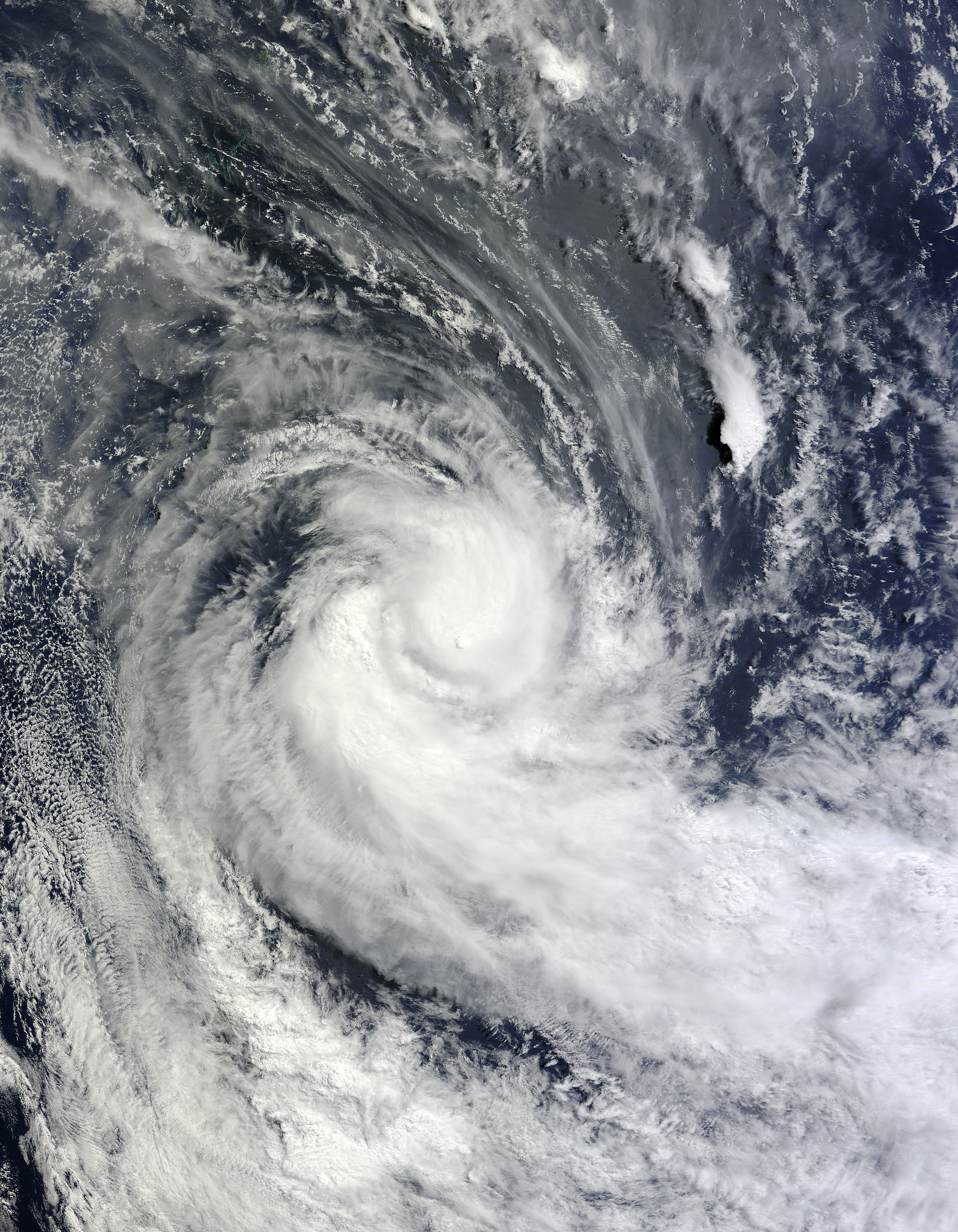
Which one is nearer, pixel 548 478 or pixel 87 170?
pixel 87 170

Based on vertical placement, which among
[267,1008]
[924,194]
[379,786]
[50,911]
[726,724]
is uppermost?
[924,194]

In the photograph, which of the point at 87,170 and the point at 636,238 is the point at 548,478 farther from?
the point at 87,170

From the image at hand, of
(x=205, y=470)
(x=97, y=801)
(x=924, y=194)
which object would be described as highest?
(x=924, y=194)

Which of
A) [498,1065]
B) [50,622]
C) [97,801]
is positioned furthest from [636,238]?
[498,1065]

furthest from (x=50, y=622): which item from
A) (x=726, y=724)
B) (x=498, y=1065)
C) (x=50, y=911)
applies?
(x=726, y=724)

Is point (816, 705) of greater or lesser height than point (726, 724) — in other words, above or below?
above

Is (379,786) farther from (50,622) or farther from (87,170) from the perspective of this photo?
(87,170)
